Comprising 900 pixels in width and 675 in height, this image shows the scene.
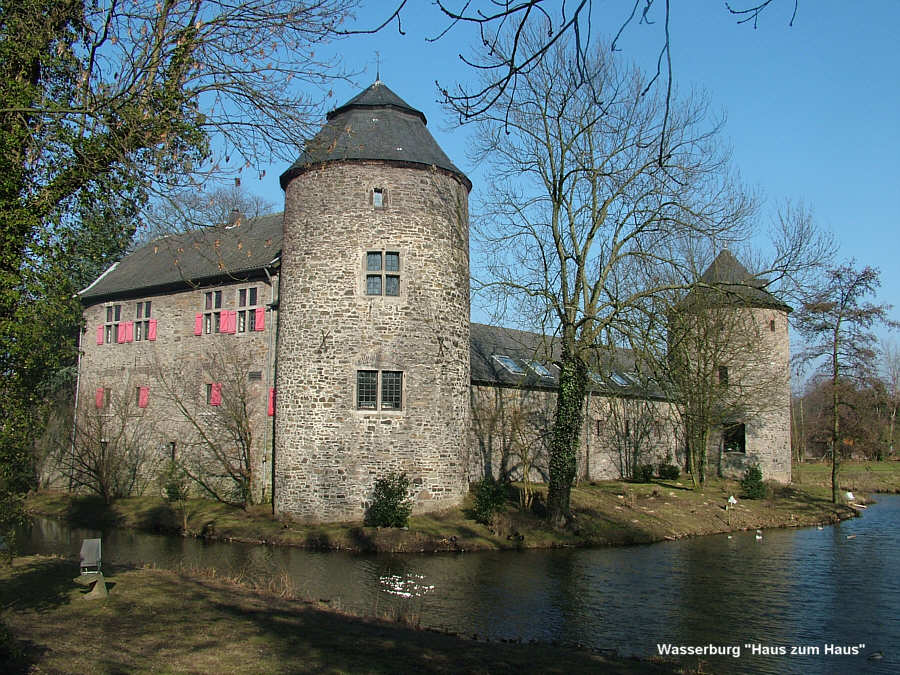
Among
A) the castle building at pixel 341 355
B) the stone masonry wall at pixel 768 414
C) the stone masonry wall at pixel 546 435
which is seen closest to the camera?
the castle building at pixel 341 355

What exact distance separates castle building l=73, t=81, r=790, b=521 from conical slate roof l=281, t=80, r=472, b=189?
2.1 inches

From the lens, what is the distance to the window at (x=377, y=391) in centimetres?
1780

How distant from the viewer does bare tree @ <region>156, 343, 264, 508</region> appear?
2078 centimetres

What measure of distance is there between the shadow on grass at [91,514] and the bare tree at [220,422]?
251cm

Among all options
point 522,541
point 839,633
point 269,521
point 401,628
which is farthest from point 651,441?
point 401,628

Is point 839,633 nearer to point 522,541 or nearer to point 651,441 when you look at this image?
point 522,541

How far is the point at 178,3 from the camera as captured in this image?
6.94 m

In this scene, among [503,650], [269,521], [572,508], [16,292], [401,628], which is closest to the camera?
[16,292]

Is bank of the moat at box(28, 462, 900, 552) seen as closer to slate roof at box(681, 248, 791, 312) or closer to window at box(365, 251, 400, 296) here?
window at box(365, 251, 400, 296)

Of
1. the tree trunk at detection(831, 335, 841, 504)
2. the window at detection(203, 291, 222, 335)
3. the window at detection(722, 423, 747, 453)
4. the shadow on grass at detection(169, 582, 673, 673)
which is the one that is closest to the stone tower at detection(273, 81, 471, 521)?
the window at detection(203, 291, 222, 335)

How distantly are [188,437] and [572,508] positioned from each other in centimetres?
1244

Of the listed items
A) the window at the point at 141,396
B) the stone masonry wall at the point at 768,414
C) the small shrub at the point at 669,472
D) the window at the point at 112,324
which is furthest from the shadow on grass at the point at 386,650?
the stone masonry wall at the point at 768,414

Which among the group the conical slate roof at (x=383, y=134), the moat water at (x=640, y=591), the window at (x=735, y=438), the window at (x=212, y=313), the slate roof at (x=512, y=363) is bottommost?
the moat water at (x=640, y=591)

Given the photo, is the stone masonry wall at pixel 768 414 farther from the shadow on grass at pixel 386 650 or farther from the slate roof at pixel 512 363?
the shadow on grass at pixel 386 650
